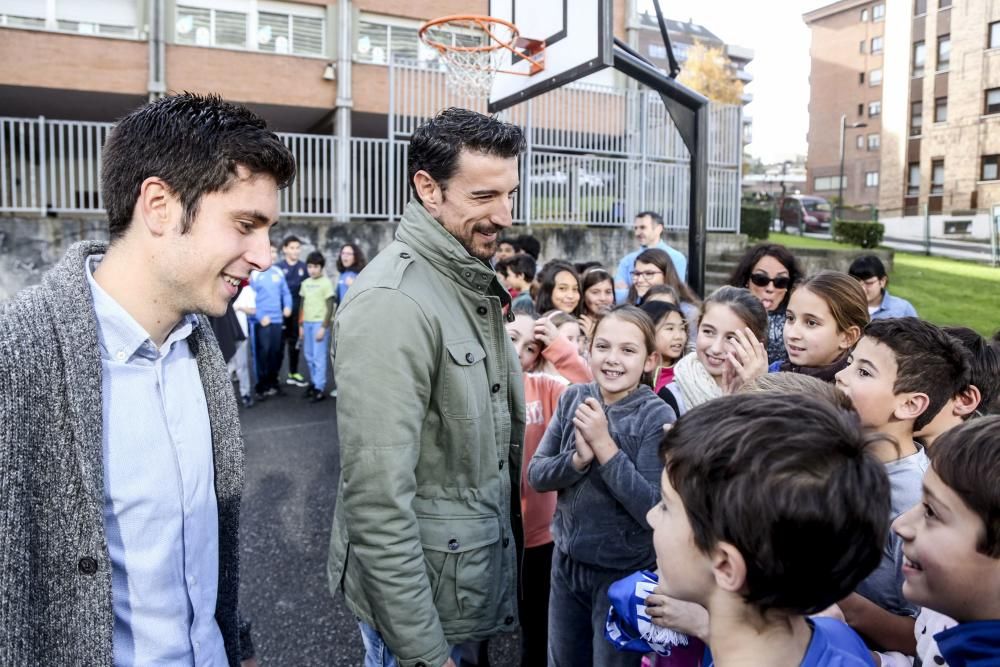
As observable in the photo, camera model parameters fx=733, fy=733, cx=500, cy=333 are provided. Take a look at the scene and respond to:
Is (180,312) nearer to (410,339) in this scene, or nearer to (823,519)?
(410,339)

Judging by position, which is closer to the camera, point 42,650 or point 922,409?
point 42,650

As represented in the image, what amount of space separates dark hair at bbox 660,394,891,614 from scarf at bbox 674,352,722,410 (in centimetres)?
190

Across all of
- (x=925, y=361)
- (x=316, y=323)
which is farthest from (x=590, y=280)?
(x=316, y=323)

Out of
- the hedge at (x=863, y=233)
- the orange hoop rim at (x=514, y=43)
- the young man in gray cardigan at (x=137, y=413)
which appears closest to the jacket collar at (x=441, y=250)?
the young man in gray cardigan at (x=137, y=413)

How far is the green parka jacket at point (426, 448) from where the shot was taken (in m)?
1.99

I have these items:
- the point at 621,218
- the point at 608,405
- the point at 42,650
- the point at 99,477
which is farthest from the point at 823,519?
the point at 621,218

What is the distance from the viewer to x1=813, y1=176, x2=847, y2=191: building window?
54969 mm

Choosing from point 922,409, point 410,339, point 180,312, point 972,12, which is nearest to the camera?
point 180,312

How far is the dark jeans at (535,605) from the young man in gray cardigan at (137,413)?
1.86 metres

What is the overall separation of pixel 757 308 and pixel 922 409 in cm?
111

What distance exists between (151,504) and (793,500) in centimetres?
138

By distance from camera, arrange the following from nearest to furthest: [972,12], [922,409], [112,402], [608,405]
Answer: [112,402]
[922,409]
[608,405]
[972,12]

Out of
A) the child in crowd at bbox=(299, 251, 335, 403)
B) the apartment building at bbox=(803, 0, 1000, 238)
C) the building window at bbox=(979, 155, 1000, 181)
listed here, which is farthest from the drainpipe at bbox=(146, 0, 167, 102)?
the building window at bbox=(979, 155, 1000, 181)

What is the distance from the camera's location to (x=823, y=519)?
1.30 metres
